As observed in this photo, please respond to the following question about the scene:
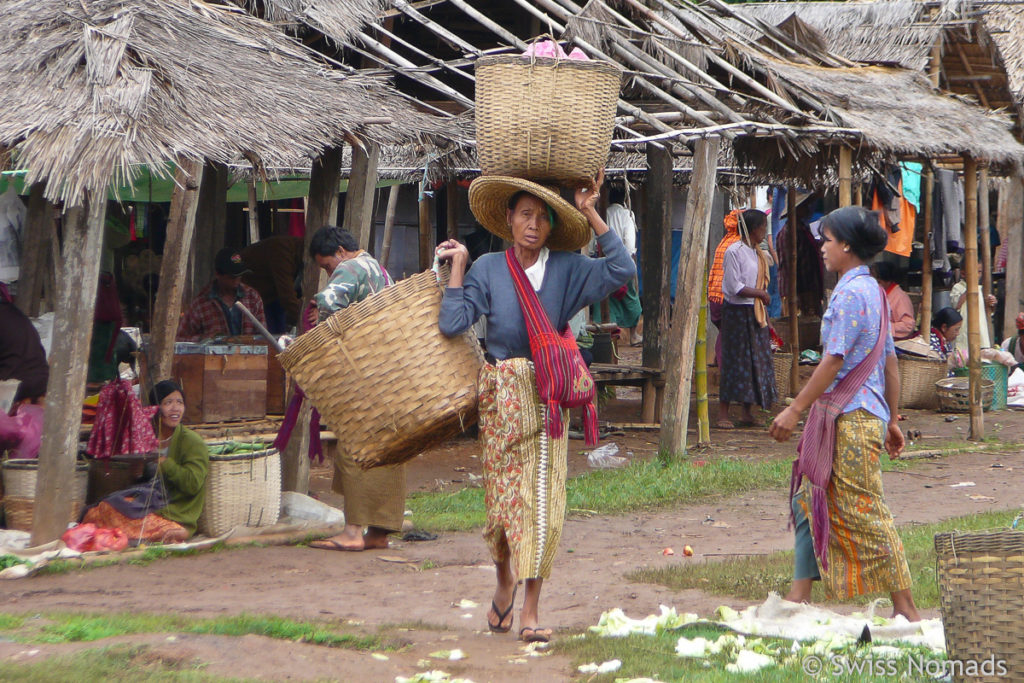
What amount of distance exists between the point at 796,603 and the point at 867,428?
79cm

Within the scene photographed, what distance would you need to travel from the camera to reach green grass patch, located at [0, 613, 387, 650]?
4371 millimetres

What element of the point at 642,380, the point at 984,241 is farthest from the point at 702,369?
the point at 984,241

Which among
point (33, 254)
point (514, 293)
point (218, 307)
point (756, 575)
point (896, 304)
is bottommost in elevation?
point (756, 575)

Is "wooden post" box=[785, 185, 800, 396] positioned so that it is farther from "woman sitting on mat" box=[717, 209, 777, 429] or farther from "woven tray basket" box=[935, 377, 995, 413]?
"woman sitting on mat" box=[717, 209, 777, 429]

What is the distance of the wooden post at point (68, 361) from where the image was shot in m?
5.97

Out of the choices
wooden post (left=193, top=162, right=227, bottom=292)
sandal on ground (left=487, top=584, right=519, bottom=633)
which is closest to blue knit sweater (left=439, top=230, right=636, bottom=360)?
sandal on ground (left=487, top=584, right=519, bottom=633)

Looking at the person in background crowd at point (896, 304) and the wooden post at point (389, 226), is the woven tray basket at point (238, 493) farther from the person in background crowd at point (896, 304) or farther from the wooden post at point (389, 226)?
the wooden post at point (389, 226)

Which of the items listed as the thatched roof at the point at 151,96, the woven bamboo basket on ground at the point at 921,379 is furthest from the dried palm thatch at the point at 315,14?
the woven bamboo basket on ground at the point at 921,379

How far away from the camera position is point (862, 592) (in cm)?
457

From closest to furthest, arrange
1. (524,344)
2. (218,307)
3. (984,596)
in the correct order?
→ (984,596)
(524,344)
(218,307)

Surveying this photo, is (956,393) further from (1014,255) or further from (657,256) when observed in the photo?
(1014,255)

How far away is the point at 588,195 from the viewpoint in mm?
4742

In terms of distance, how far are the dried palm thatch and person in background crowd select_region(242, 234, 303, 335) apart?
2.43 meters

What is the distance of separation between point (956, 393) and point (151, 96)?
29.0 feet
